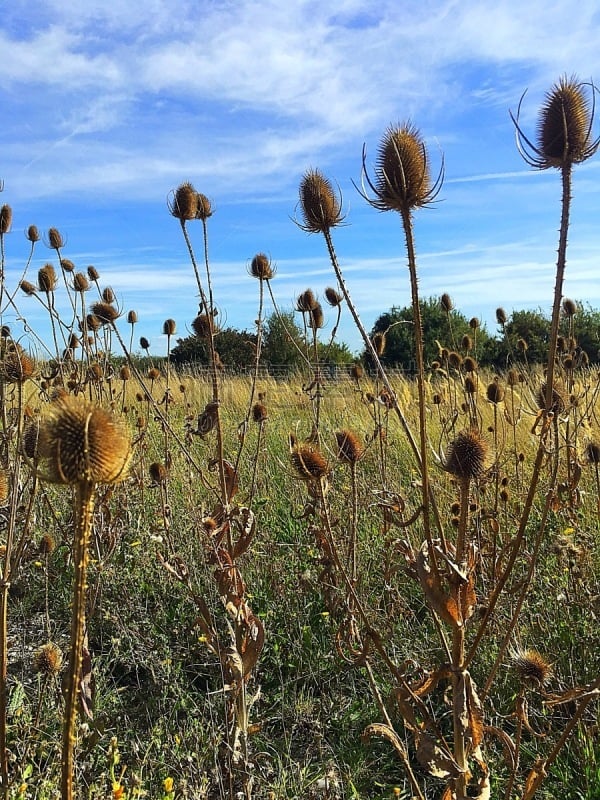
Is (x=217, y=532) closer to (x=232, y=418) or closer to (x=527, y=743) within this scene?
(x=527, y=743)

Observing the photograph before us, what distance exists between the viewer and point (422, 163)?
172 cm

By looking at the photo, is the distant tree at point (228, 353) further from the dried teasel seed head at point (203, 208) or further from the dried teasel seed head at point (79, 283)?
the dried teasel seed head at point (203, 208)

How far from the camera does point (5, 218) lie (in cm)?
347

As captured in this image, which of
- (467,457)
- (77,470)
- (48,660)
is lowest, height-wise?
(48,660)

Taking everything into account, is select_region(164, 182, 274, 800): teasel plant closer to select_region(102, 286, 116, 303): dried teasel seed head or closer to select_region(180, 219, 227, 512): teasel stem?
select_region(180, 219, 227, 512): teasel stem

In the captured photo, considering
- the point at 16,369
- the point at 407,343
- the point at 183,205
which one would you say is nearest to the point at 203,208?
the point at 183,205

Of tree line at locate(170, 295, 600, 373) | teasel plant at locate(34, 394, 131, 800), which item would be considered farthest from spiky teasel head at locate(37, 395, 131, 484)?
tree line at locate(170, 295, 600, 373)

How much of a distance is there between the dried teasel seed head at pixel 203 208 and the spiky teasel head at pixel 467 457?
5.47 ft

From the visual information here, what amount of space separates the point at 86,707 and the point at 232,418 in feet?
20.9

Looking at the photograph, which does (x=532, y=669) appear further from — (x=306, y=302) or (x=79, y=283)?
(x=79, y=283)

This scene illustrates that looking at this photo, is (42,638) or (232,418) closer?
(42,638)

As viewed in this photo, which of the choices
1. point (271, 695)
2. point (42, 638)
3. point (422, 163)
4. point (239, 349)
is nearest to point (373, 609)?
point (271, 695)

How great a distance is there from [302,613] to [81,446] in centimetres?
282

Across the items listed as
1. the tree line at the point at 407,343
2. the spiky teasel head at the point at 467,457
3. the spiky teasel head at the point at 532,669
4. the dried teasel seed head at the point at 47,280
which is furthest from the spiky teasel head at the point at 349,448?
the tree line at the point at 407,343
